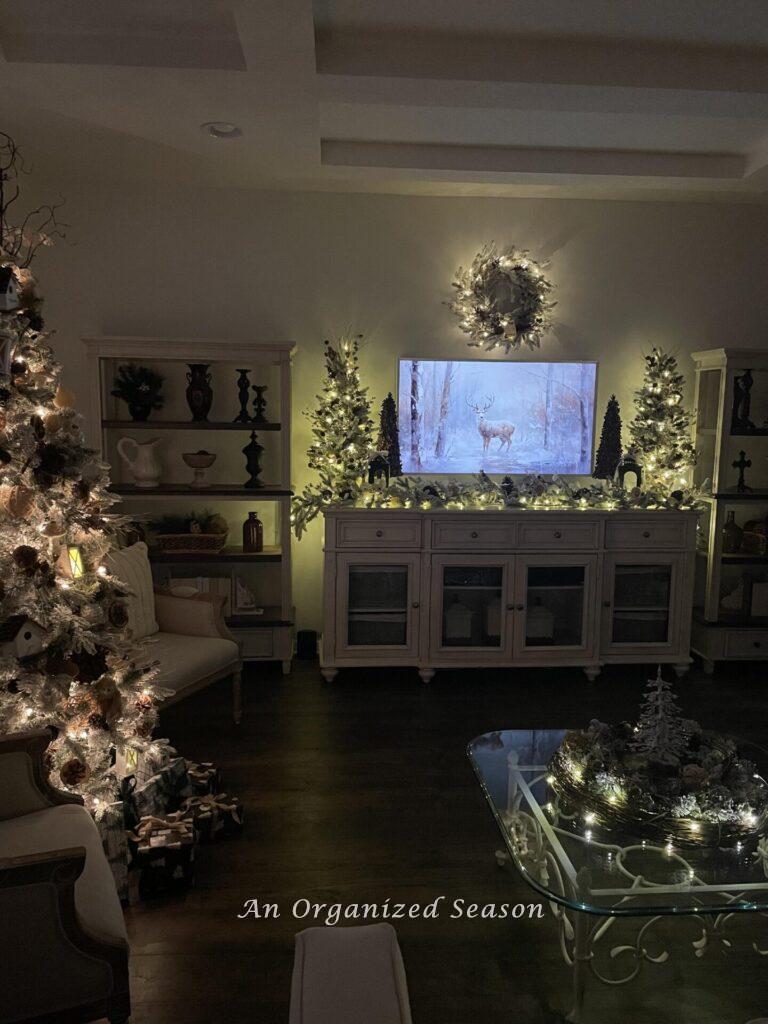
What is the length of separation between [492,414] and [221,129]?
7.13 feet

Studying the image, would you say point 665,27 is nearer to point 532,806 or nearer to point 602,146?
point 602,146

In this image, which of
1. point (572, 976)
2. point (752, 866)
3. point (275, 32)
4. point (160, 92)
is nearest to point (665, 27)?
point (275, 32)

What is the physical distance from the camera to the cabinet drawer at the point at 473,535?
4301 millimetres

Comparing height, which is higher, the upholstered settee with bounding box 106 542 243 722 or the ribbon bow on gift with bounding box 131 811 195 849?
the upholstered settee with bounding box 106 542 243 722

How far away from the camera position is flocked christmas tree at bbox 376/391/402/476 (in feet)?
14.9

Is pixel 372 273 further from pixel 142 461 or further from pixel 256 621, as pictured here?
pixel 256 621

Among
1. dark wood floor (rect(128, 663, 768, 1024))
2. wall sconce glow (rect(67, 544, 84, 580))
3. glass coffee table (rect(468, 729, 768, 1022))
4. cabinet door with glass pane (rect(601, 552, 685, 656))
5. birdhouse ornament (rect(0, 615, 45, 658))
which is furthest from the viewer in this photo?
cabinet door with glass pane (rect(601, 552, 685, 656))

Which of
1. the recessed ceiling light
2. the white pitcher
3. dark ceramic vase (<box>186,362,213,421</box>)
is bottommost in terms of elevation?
the white pitcher

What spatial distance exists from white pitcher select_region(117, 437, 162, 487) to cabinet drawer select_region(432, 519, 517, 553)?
160 cm

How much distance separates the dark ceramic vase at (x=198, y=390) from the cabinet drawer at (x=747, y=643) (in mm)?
3328

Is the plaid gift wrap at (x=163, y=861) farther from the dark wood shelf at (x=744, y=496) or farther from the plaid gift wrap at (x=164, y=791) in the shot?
the dark wood shelf at (x=744, y=496)

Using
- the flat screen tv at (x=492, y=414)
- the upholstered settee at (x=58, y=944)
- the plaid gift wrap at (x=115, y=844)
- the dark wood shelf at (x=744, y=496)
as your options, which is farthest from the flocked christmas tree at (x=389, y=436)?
the upholstered settee at (x=58, y=944)

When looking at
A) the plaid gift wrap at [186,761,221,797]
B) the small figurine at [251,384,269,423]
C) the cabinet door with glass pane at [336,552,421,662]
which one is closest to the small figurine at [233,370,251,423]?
the small figurine at [251,384,269,423]

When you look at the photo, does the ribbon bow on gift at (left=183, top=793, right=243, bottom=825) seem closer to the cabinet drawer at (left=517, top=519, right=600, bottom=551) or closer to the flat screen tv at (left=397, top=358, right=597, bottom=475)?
the cabinet drawer at (left=517, top=519, right=600, bottom=551)
